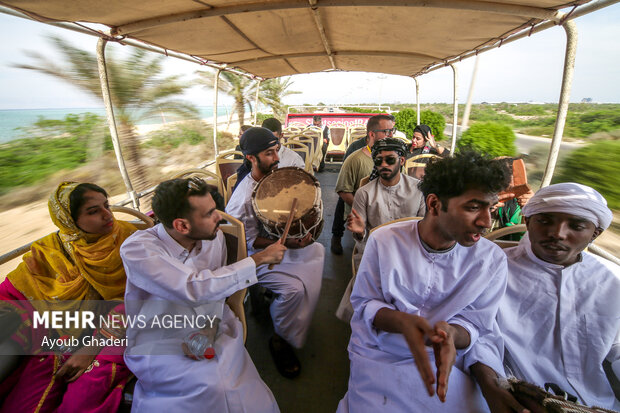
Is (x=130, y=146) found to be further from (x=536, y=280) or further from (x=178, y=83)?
(x=536, y=280)

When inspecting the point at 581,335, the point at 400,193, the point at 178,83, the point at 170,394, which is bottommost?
the point at 170,394

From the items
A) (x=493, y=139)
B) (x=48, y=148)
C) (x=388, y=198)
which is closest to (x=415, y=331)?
(x=388, y=198)

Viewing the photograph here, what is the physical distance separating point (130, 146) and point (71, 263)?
480 centimetres

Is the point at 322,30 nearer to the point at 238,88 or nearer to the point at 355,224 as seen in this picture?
the point at 355,224

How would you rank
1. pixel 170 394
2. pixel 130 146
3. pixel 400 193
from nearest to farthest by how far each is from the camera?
pixel 170 394
pixel 400 193
pixel 130 146

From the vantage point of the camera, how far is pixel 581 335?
1.34 meters

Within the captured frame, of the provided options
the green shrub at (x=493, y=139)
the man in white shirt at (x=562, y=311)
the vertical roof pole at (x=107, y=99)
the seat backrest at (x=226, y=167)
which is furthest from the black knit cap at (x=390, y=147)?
the green shrub at (x=493, y=139)

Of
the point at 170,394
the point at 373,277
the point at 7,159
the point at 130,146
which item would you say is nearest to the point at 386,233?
the point at 373,277

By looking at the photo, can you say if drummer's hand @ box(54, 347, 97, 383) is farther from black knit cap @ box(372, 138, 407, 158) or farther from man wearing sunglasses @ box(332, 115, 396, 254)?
man wearing sunglasses @ box(332, 115, 396, 254)

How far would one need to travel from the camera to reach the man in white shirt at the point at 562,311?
1.29m

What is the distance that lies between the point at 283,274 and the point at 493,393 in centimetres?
150

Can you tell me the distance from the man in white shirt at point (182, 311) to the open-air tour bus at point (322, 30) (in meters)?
0.68

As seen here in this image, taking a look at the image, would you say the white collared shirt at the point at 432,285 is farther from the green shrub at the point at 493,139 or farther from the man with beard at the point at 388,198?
the green shrub at the point at 493,139

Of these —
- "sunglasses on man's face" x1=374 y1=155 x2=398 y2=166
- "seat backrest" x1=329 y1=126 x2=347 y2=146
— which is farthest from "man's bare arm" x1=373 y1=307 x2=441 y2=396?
"seat backrest" x1=329 y1=126 x2=347 y2=146
